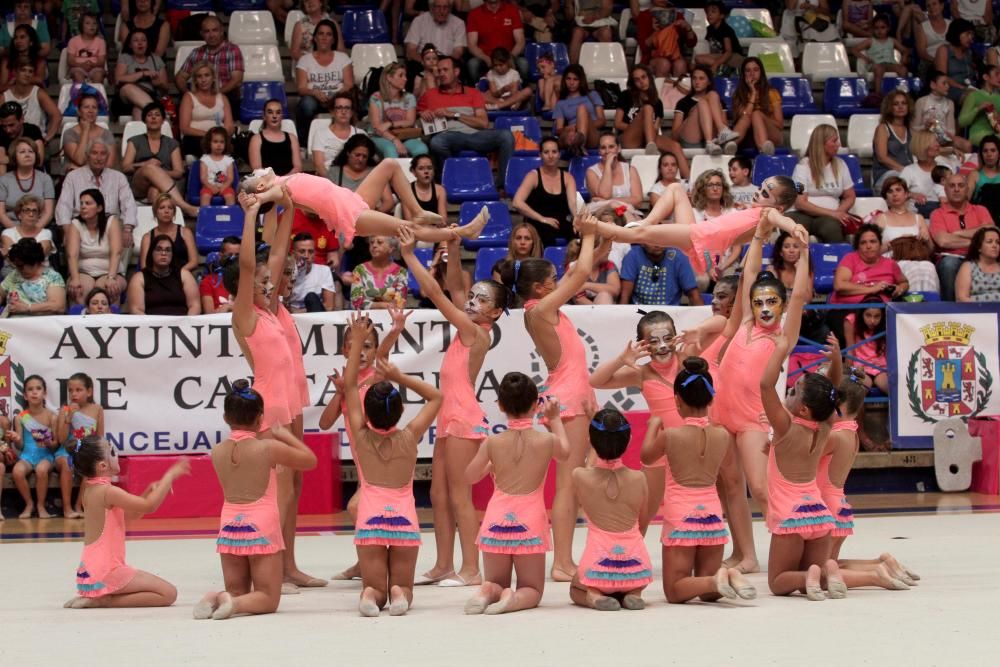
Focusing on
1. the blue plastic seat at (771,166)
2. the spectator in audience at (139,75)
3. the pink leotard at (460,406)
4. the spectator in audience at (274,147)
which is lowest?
the pink leotard at (460,406)

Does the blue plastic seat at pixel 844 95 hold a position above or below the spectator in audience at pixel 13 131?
above

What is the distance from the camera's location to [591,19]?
47.5ft

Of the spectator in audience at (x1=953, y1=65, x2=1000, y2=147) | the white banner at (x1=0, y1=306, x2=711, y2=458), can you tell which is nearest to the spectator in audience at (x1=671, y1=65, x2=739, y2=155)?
the spectator in audience at (x1=953, y1=65, x2=1000, y2=147)

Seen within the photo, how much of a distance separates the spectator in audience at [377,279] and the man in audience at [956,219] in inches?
196

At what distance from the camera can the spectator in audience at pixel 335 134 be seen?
1205cm

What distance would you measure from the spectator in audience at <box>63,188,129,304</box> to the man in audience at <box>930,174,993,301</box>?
23.0ft

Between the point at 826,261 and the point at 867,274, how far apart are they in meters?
0.67

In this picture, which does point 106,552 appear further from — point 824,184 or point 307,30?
point 307,30

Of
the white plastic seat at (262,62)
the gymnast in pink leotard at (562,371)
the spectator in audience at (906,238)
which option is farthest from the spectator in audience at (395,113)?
the gymnast in pink leotard at (562,371)

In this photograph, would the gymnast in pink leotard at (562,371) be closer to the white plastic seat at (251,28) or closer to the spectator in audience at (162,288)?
the spectator in audience at (162,288)

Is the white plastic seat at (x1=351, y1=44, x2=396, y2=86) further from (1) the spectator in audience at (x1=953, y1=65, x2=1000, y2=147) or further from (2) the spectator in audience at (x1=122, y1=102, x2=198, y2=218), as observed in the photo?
(1) the spectator in audience at (x1=953, y1=65, x2=1000, y2=147)

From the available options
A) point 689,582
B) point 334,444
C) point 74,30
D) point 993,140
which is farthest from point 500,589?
point 74,30

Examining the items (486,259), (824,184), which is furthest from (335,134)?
(824,184)

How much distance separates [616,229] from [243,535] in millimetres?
2386
